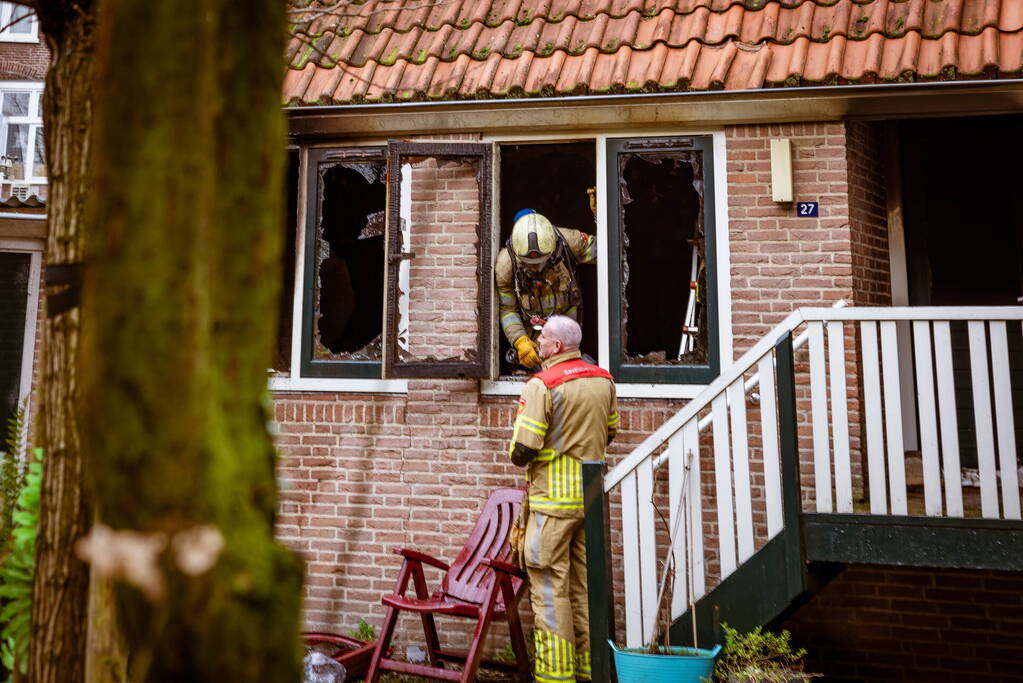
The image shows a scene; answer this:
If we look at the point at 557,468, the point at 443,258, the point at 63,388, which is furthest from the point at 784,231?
the point at 63,388

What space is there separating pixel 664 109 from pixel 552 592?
3.06 m

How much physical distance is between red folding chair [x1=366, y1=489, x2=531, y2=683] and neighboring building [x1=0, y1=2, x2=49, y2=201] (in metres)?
13.6

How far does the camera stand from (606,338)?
6004mm

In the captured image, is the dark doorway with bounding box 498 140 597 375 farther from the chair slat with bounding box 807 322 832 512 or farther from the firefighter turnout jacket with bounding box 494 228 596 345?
the chair slat with bounding box 807 322 832 512

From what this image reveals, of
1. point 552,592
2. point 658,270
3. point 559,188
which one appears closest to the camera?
point 552,592

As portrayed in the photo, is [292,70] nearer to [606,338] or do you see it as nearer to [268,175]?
[606,338]

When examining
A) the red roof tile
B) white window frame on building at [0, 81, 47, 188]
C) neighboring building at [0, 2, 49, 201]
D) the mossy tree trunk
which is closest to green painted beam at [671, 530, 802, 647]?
the red roof tile

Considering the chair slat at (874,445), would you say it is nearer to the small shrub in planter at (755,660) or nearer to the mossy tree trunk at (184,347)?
the small shrub in planter at (755,660)

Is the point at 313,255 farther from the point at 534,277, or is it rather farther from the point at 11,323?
the point at 11,323

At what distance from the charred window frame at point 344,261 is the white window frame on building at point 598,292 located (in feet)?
0.04

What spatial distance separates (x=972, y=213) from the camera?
7.05 metres

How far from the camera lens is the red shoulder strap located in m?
5.10

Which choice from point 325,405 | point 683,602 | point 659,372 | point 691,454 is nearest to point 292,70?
point 325,405

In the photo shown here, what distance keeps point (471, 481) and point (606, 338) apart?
132 cm
